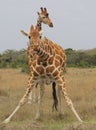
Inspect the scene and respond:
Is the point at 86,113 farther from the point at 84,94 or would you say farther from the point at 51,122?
the point at 84,94

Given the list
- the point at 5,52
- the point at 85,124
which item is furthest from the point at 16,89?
the point at 5,52

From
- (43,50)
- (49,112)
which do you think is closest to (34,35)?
(43,50)

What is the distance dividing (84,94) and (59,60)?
4384mm

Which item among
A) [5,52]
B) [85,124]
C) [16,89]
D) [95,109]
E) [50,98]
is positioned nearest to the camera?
[85,124]

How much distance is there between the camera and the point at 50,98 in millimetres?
13742

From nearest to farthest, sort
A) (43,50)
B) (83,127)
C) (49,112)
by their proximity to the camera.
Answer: (83,127) < (43,50) < (49,112)

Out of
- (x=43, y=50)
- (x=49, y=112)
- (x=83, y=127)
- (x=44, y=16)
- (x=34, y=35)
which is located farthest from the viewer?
(x=44, y=16)

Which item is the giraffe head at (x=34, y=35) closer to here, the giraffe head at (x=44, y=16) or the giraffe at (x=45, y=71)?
the giraffe at (x=45, y=71)

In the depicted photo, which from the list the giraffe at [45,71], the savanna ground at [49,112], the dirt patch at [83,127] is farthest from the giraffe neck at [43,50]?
the dirt patch at [83,127]

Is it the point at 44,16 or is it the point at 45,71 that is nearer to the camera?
the point at 45,71

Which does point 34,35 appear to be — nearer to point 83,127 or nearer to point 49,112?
point 83,127

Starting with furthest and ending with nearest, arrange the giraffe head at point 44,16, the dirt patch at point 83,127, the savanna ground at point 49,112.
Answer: the giraffe head at point 44,16 < the savanna ground at point 49,112 < the dirt patch at point 83,127

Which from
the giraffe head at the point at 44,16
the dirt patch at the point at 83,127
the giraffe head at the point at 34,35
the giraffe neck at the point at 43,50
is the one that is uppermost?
the giraffe head at the point at 44,16

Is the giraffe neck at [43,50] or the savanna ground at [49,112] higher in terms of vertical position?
the giraffe neck at [43,50]
